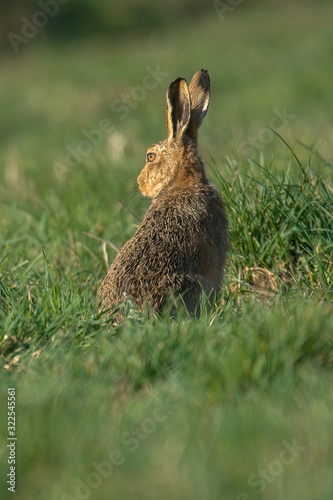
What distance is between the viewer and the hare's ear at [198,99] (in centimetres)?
532

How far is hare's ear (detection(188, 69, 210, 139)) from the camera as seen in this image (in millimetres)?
5324

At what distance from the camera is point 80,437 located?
2.94m

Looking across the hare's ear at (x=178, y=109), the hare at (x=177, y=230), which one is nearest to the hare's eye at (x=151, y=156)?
the hare at (x=177, y=230)

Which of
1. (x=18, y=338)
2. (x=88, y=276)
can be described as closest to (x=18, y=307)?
(x=18, y=338)

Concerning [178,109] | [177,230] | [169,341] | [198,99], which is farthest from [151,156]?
[169,341]

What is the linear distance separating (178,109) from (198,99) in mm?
184

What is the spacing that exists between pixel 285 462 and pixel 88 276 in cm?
297

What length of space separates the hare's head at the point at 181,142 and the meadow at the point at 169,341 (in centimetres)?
33

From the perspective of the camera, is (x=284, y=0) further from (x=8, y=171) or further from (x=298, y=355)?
(x=298, y=355)

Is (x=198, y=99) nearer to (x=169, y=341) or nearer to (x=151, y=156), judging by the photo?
(x=151, y=156)

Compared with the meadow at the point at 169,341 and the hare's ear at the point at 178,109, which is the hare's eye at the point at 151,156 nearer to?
the hare's ear at the point at 178,109

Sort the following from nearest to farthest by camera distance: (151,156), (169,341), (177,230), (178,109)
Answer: (169,341), (177,230), (178,109), (151,156)

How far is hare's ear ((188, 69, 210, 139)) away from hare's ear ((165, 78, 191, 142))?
0.09 m

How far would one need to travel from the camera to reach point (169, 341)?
3.65 metres
